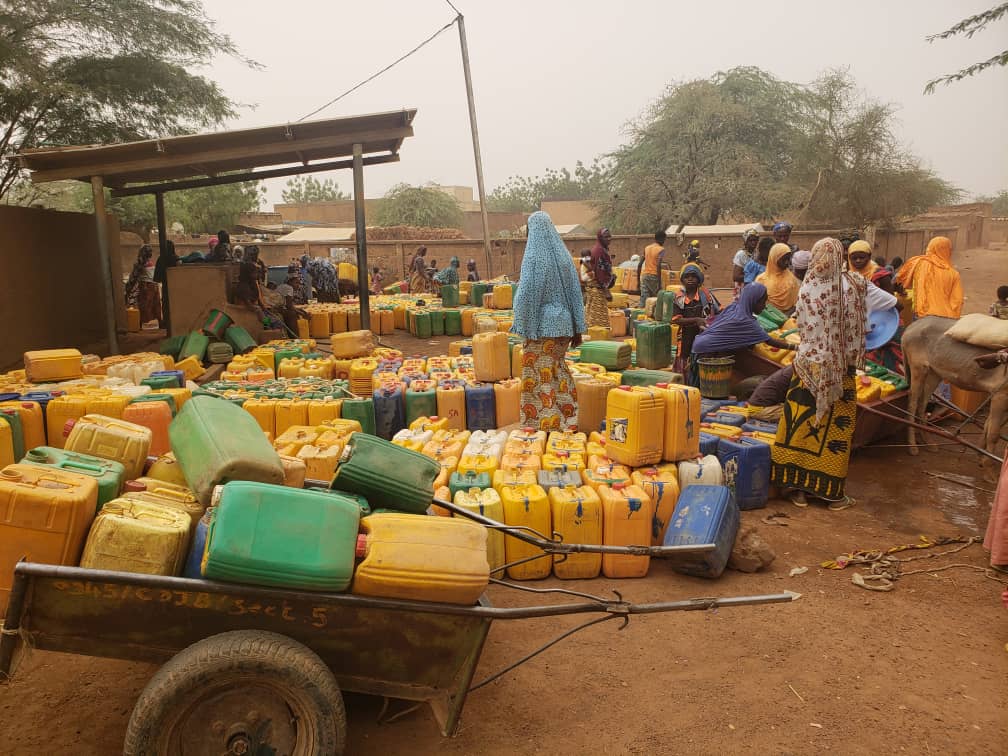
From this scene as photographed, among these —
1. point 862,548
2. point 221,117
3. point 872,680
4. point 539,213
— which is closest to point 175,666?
point 872,680

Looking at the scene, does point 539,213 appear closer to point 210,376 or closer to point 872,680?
point 872,680

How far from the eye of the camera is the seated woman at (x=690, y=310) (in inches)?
316

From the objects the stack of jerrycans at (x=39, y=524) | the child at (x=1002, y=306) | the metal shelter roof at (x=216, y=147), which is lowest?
the stack of jerrycans at (x=39, y=524)

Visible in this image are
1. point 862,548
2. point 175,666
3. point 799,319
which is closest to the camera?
point 175,666

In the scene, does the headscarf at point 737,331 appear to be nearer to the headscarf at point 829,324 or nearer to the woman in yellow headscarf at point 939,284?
the headscarf at point 829,324

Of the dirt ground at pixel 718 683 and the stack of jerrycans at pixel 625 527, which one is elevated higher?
the stack of jerrycans at pixel 625 527

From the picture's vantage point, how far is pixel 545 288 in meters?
6.36

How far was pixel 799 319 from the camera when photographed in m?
5.41

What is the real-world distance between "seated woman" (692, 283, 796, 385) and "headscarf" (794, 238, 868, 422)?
1.78 meters

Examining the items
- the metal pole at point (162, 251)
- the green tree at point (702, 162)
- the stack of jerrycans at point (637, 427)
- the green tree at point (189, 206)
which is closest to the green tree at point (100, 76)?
the metal pole at point (162, 251)

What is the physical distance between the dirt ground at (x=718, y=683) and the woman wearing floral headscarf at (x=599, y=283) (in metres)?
7.48

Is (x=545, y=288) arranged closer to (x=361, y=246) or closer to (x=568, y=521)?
(x=568, y=521)

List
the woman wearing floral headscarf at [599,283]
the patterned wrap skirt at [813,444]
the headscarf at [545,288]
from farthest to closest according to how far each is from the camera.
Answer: the woman wearing floral headscarf at [599,283]
the headscarf at [545,288]
the patterned wrap skirt at [813,444]

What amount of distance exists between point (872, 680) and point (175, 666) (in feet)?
10.1
